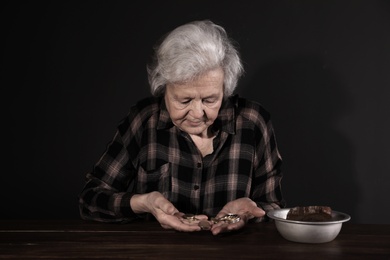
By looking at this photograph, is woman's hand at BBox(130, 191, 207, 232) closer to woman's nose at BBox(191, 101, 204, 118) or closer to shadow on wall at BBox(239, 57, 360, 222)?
woman's nose at BBox(191, 101, 204, 118)

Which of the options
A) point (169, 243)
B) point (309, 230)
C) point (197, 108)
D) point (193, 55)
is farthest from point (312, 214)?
point (193, 55)

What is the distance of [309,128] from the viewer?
3.16 m

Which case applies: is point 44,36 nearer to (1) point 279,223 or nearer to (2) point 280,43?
(2) point 280,43

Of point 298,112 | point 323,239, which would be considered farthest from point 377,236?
point 298,112

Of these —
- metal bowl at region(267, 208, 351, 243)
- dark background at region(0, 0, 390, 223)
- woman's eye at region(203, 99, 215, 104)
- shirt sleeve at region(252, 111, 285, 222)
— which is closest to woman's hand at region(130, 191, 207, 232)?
metal bowl at region(267, 208, 351, 243)

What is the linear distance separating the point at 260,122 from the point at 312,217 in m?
0.73

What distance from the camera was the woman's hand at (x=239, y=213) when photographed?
193 centimetres

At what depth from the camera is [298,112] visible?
315 cm

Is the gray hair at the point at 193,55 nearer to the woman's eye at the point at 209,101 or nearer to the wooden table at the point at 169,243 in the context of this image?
the woman's eye at the point at 209,101

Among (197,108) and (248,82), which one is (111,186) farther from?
(248,82)

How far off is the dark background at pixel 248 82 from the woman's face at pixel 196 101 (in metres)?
0.90

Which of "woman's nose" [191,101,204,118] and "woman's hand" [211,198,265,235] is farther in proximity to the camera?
"woman's nose" [191,101,204,118]

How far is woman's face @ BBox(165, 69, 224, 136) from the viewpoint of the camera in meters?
2.21

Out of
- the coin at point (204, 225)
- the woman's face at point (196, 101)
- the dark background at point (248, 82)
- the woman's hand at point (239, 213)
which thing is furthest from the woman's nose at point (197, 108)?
the dark background at point (248, 82)
